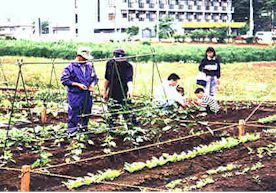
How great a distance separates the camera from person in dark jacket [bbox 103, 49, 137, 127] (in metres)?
7.39

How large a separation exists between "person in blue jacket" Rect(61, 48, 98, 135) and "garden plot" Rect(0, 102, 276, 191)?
0.91 feet

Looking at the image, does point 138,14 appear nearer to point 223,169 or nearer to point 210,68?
point 210,68

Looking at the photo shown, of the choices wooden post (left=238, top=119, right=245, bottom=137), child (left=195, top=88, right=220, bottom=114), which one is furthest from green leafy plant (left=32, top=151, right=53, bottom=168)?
child (left=195, top=88, right=220, bottom=114)

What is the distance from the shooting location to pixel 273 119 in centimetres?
875

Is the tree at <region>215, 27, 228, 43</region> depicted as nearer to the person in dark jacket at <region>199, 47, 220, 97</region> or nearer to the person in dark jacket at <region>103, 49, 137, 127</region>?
the person in dark jacket at <region>199, 47, 220, 97</region>

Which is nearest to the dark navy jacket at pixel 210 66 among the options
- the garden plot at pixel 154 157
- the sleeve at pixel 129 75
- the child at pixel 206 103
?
the child at pixel 206 103

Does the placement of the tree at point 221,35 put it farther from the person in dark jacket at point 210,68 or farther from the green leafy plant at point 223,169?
the green leafy plant at point 223,169

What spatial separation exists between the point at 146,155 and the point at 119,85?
1.59m

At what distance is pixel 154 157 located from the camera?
6.08 meters

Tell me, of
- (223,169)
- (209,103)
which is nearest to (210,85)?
(209,103)

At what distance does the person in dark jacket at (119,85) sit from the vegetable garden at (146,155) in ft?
0.60

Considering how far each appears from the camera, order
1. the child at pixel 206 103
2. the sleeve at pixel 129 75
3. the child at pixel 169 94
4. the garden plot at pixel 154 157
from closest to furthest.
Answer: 1. the garden plot at pixel 154 157
2. the sleeve at pixel 129 75
3. the child at pixel 169 94
4. the child at pixel 206 103

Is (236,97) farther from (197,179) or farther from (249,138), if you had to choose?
(197,179)

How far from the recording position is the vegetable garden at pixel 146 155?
200 inches
